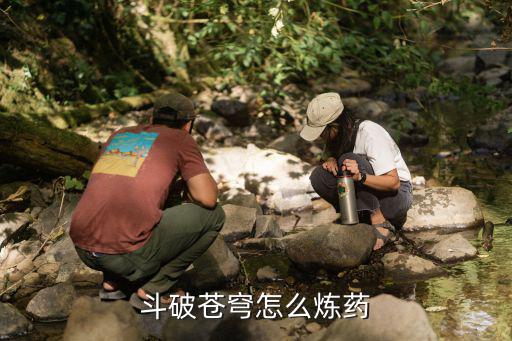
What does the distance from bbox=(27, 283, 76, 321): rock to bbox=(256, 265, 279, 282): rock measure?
1.29 m

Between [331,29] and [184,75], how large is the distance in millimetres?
2776

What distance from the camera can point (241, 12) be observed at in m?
7.39

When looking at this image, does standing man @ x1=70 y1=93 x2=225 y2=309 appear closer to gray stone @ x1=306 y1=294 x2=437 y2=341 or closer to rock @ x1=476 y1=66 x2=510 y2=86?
gray stone @ x1=306 y1=294 x2=437 y2=341

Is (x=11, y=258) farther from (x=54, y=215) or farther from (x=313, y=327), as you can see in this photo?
(x=313, y=327)

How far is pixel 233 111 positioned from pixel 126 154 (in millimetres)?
5308

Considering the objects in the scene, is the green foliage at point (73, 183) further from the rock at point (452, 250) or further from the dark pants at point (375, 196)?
the rock at point (452, 250)

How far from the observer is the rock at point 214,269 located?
14.3 feet

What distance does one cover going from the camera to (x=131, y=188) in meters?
3.46

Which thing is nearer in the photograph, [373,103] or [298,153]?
[298,153]

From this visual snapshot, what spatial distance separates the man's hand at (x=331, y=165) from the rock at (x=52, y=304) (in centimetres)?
203

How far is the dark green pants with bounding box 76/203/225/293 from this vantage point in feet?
11.8

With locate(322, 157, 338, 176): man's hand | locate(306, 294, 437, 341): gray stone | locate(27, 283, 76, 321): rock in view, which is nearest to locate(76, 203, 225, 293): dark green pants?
locate(27, 283, 76, 321): rock

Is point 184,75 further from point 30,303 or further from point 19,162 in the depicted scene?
point 30,303

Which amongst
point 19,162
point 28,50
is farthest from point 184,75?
point 19,162
